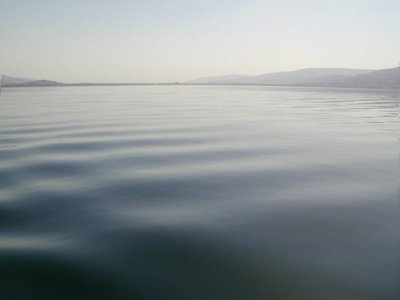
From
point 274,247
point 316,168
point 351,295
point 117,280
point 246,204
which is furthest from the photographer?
point 316,168

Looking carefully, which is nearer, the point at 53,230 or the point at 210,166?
the point at 53,230

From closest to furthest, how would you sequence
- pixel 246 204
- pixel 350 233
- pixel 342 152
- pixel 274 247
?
1. pixel 274 247
2. pixel 350 233
3. pixel 246 204
4. pixel 342 152

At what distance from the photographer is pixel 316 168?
7098 millimetres

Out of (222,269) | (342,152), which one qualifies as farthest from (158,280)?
(342,152)

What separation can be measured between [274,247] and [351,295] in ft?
3.27

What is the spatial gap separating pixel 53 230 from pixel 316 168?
5.57m

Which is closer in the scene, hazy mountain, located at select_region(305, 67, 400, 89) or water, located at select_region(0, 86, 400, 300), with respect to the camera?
water, located at select_region(0, 86, 400, 300)

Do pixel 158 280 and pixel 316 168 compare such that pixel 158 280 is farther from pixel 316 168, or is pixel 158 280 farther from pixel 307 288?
pixel 316 168

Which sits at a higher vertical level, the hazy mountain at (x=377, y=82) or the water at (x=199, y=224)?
the water at (x=199, y=224)

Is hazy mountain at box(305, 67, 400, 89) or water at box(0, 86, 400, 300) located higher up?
water at box(0, 86, 400, 300)

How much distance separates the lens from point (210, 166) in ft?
24.1

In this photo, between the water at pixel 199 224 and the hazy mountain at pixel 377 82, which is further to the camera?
the hazy mountain at pixel 377 82

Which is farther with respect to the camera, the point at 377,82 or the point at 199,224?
the point at 377,82

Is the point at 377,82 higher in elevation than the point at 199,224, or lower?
lower
